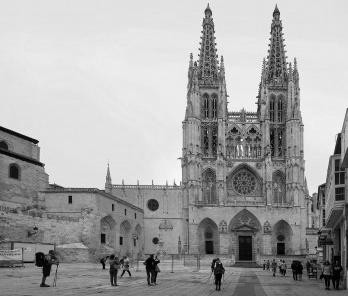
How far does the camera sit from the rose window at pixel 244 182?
81875mm

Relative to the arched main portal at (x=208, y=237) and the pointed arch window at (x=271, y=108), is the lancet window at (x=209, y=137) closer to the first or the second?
the pointed arch window at (x=271, y=108)

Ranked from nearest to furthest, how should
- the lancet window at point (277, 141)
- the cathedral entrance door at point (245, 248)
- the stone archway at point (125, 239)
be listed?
the stone archway at point (125, 239)
the cathedral entrance door at point (245, 248)
the lancet window at point (277, 141)

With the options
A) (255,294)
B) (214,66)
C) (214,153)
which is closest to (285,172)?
(214,153)

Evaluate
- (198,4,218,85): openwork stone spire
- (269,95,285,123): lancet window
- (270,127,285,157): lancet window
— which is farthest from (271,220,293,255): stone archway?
(198,4,218,85): openwork stone spire

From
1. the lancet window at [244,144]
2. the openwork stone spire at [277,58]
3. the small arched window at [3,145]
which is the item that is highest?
the openwork stone spire at [277,58]

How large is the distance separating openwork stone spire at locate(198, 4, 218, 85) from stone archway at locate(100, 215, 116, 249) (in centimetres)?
2900

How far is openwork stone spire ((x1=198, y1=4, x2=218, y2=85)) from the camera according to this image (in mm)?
84625

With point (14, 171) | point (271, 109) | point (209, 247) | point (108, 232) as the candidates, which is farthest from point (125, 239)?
point (271, 109)

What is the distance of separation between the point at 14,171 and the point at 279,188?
39003mm

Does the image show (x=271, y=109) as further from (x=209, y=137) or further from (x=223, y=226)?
(x=223, y=226)

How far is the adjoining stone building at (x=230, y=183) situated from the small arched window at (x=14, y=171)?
73.6ft

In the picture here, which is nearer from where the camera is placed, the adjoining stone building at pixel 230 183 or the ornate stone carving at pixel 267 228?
the ornate stone carving at pixel 267 228

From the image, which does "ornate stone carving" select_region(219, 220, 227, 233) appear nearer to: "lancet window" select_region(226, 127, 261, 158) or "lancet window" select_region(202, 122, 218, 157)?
"lancet window" select_region(226, 127, 261, 158)

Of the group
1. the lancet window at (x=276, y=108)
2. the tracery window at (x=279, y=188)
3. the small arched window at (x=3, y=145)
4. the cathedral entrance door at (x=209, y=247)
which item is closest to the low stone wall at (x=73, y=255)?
the small arched window at (x=3, y=145)
